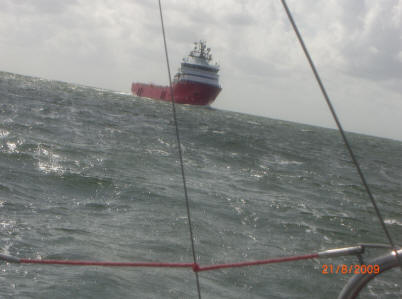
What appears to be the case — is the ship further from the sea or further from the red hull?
the sea

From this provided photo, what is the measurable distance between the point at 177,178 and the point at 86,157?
9.23ft

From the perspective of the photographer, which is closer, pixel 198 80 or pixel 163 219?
pixel 163 219

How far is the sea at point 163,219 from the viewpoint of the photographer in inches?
232

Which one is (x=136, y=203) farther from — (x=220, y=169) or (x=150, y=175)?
(x=220, y=169)

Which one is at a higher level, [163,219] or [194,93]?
[194,93]

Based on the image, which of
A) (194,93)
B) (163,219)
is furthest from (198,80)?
(163,219)

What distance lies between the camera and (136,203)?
9.38 m

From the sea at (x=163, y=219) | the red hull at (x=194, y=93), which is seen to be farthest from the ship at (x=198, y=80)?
the sea at (x=163, y=219)

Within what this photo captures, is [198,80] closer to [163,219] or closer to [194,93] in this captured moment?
[194,93]

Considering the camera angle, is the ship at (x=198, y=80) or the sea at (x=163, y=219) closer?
the sea at (x=163, y=219)

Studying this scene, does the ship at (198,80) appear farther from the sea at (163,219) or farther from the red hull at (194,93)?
the sea at (163,219)

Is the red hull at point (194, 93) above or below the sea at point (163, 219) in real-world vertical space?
above

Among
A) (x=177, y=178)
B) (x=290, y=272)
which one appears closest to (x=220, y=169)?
(x=177, y=178)

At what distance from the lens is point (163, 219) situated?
8.48 m
